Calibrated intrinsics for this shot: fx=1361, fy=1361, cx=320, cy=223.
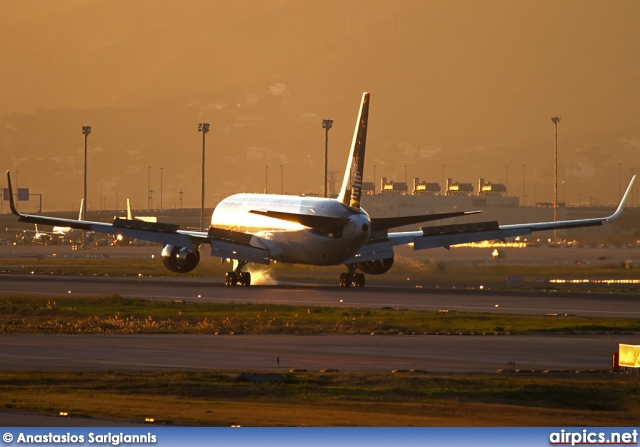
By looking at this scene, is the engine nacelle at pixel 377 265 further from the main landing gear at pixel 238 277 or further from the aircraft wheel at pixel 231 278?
the aircraft wheel at pixel 231 278

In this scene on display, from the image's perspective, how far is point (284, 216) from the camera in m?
83.1

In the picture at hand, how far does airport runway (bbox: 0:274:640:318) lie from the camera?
6900cm

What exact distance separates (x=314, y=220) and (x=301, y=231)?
7.40ft

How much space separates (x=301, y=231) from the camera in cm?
8294

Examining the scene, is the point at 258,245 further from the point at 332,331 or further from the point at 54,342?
the point at 54,342

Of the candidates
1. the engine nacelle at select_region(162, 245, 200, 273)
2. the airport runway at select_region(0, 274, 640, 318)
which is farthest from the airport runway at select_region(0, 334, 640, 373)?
the engine nacelle at select_region(162, 245, 200, 273)

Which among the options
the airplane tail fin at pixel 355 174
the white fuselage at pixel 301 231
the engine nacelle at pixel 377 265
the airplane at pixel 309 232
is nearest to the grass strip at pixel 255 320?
the white fuselage at pixel 301 231

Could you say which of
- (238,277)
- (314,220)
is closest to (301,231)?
(314,220)

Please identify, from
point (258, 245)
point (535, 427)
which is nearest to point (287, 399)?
point (535, 427)

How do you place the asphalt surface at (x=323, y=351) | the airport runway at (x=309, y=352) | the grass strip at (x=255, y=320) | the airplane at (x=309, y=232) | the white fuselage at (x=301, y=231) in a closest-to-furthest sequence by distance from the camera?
the asphalt surface at (x=323, y=351) → the airport runway at (x=309, y=352) → the grass strip at (x=255, y=320) → the white fuselage at (x=301, y=231) → the airplane at (x=309, y=232)

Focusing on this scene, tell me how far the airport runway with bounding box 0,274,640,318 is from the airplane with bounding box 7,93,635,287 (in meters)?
1.94

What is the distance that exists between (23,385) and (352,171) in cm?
4779

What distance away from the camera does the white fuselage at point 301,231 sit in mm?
80375

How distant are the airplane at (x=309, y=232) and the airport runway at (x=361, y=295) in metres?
1.94
